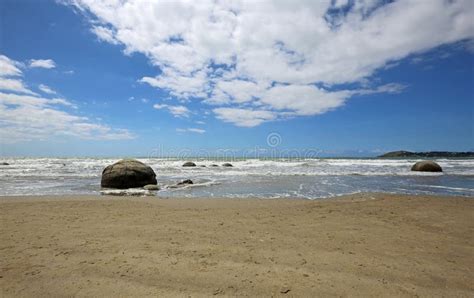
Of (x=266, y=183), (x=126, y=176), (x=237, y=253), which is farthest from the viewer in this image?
(x=266, y=183)

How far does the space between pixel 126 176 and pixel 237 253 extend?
1129 cm

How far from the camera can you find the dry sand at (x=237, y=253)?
3373 millimetres

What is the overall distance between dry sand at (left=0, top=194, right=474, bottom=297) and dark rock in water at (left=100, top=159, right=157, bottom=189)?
6.43m

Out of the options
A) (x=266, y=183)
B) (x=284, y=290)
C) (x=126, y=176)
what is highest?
(x=126, y=176)

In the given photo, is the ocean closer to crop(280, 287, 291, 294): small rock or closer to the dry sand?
the dry sand

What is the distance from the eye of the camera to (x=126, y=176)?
14289mm

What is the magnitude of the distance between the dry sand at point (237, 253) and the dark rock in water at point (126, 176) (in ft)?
21.1

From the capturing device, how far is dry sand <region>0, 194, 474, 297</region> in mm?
3373

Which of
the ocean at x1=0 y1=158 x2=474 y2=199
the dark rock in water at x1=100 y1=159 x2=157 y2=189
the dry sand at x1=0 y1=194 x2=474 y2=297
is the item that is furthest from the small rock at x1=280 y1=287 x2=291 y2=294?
the dark rock in water at x1=100 y1=159 x2=157 y2=189

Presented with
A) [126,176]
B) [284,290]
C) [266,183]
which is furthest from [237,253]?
[126,176]

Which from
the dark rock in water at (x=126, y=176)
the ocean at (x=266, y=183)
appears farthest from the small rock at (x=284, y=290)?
the dark rock in water at (x=126, y=176)

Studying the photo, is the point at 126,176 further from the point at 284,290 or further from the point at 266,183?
the point at 284,290

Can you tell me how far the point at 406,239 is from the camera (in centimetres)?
516

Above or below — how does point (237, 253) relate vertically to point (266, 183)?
below
